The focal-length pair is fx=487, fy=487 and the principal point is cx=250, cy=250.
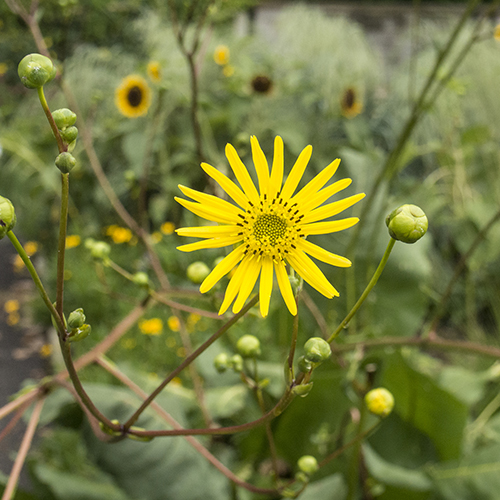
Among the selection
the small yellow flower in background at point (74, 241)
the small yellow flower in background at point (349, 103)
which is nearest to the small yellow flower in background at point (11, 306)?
the small yellow flower in background at point (74, 241)

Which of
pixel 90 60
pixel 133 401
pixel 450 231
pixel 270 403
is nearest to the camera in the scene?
pixel 133 401

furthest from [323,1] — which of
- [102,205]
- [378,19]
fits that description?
[102,205]

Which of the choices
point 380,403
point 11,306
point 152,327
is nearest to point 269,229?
point 380,403

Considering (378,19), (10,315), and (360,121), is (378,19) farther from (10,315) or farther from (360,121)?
(10,315)

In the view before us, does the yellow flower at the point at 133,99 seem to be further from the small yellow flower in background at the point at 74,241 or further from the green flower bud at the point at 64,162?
the green flower bud at the point at 64,162

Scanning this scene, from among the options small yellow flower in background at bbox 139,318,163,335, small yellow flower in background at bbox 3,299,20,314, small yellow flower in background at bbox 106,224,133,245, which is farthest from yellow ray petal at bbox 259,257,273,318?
small yellow flower in background at bbox 3,299,20,314

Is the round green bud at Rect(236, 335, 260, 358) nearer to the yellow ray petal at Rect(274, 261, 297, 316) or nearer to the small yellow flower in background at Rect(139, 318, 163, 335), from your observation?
the yellow ray petal at Rect(274, 261, 297, 316)

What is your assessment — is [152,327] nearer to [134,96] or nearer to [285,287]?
[134,96]
